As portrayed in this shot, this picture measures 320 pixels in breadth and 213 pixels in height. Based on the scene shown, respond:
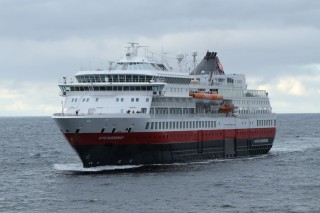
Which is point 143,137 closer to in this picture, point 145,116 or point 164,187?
point 145,116

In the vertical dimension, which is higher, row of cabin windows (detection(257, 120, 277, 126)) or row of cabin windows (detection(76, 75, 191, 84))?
row of cabin windows (detection(76, 75, 191, 84))

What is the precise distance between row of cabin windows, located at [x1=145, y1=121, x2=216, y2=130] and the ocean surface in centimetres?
374

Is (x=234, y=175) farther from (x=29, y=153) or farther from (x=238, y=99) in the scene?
(x=29, y=153)

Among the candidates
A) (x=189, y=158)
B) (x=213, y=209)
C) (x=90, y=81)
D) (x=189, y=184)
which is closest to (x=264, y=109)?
(x=189, y=158)

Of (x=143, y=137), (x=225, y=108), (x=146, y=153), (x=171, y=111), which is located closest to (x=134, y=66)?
(x=171, y=111)

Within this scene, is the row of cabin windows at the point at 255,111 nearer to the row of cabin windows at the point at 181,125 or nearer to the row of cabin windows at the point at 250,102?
the row of cabin windows at the point at 250,102

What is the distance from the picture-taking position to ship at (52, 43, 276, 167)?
223 ft

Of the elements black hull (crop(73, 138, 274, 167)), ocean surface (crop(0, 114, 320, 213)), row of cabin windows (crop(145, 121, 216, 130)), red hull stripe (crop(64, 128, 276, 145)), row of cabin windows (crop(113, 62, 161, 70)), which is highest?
row of cabin windows (crop(113, 62, 161, 70))

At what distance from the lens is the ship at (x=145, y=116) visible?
6806 cm

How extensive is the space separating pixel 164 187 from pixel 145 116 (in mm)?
11218

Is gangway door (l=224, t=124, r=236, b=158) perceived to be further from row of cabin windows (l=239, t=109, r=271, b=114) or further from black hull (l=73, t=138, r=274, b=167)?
row of cabin windows (l=239, t=109, r=271, b=114)

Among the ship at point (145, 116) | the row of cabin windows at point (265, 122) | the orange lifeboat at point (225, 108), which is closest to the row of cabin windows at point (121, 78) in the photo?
the ship at point (145, 116)

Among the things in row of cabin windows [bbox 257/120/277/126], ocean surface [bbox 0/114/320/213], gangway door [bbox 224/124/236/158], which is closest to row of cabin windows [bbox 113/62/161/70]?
ocean surface [bbox 0/114/320/213]

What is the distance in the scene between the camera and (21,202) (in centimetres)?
5466
